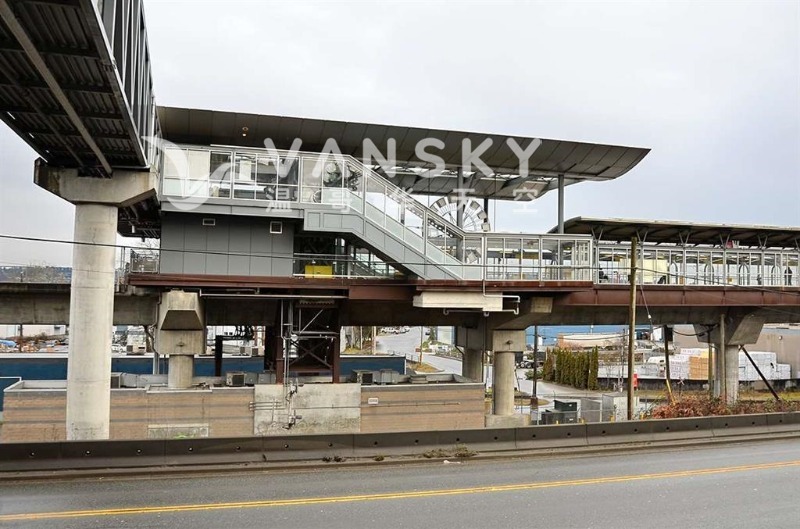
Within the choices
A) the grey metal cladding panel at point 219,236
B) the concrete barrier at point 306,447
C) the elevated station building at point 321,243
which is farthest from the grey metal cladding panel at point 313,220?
the concrete barrier at point 306,447

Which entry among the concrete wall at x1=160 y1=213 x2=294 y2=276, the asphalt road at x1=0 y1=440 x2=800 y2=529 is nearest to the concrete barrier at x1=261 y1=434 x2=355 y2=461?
the asphalt road at x1=0 y1=440 x2=800 y2=529

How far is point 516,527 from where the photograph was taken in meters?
8.17

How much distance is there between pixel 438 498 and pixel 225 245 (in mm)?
14130

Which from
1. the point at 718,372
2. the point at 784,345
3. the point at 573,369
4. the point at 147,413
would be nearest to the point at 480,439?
the point at 147,413

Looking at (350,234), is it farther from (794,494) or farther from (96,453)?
(794,494)

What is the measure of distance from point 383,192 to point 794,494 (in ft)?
47.0

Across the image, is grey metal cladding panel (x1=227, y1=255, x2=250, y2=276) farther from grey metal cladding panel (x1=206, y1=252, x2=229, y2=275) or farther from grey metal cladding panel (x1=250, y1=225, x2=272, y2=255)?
grey metal cladding panel (x1=250, y1=225, x2=272, y2=255)

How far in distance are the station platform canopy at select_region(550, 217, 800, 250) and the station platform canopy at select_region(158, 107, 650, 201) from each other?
7.82ft

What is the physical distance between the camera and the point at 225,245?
20.9 m

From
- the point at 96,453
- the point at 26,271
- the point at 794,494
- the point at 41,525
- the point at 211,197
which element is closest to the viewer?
the point at 41,525

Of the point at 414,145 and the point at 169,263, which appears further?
the point at 414,145

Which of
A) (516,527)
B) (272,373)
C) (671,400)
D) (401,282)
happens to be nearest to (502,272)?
(401,282)

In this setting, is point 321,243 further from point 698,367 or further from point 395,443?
point 698,367

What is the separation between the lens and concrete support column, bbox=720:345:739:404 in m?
30.3
